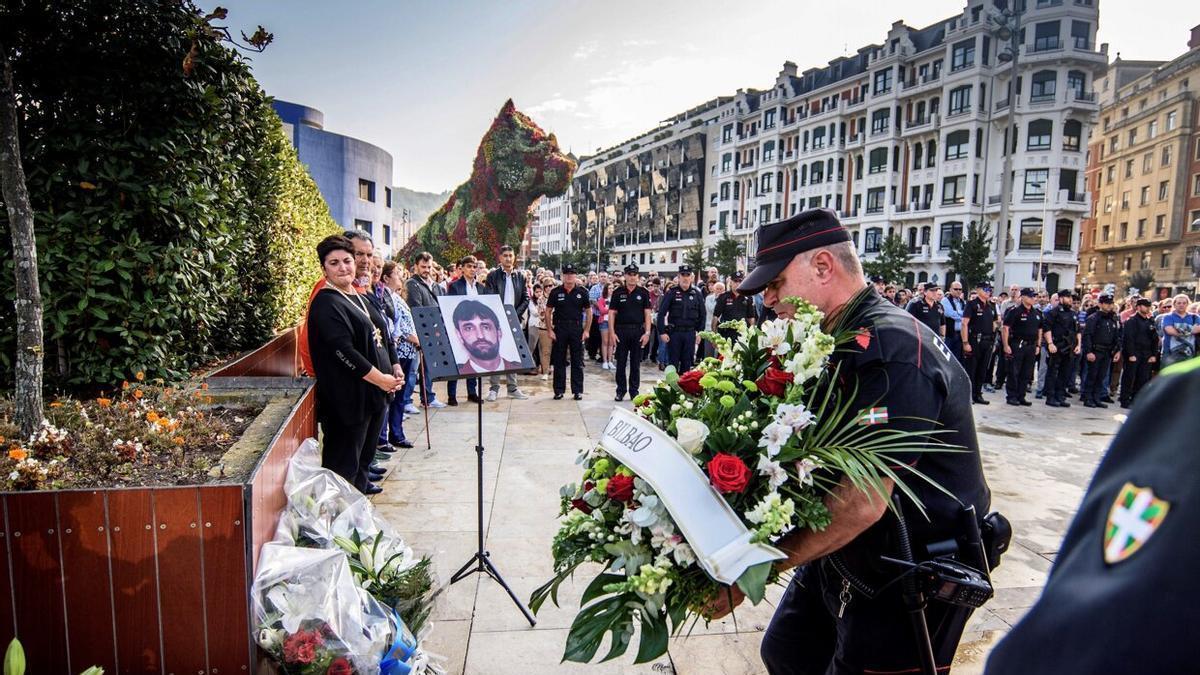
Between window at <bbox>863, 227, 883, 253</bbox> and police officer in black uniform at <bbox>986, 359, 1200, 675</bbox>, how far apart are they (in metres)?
53.8

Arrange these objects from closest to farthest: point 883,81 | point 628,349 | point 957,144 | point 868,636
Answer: point 868,636
point 628,349
point 957,144
point 883,81

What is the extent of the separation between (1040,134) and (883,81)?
12692 mm

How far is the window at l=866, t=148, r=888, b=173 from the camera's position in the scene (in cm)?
4972

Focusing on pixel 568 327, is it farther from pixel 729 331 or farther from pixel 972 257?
pixel 972 257

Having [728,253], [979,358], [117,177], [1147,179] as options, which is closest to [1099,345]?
[979,358]

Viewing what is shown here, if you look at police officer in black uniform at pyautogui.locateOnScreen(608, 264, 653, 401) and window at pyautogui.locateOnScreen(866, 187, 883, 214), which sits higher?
window at pyautogui.locateOnScreen(866, 187, 883, 214)

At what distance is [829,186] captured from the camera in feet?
179

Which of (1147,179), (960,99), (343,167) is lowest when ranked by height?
(343,167)

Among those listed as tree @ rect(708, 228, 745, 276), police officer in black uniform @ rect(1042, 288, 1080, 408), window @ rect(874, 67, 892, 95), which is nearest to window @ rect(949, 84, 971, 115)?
window @ rect(874, 67, 892, 95)

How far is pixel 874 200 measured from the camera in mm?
51094

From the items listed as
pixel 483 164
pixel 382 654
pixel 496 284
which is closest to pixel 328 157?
pixel 483 164

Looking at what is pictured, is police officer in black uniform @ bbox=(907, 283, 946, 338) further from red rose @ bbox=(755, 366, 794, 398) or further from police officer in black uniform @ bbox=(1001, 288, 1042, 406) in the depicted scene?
red rose @ bbox=(755, 366, 794, 398)

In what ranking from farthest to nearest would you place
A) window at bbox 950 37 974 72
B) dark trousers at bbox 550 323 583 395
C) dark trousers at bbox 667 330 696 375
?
1. window at bbox 950 37 974 72
2. dark trousers at bbox 667 330 696 375
3. dark trousers at bbox 550 323 583 395

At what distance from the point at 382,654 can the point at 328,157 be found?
4065cm
